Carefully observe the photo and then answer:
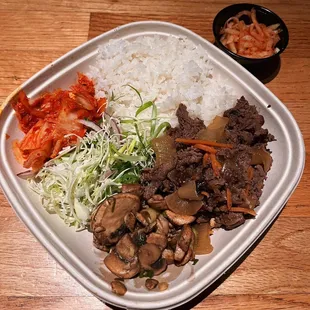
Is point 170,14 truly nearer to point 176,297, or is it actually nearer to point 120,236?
point 120,236

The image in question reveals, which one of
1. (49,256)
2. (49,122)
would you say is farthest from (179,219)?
(49,122)

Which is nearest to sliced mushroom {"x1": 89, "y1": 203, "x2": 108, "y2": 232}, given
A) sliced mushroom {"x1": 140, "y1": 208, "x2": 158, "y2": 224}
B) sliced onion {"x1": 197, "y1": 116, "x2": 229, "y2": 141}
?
sliced mushroom {"x1": 140, "y1": 208, "x2": 158, "y2": 224}

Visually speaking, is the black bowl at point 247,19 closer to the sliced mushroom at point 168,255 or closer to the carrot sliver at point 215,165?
the carrot sliver at point 215,165

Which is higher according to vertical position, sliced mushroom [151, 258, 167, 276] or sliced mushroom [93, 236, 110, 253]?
sliced mushroom [151, 258, 167, 276]

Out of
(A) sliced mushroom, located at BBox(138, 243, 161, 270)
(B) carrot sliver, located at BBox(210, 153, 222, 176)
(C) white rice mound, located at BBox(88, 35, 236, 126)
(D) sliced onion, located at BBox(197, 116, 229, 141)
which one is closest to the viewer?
(A) sliced mushroom, located at BBox(138, 243, 161, 270)

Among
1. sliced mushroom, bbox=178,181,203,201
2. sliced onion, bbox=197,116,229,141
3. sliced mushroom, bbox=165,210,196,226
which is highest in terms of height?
sliced onion, bbox=197,116,229,141

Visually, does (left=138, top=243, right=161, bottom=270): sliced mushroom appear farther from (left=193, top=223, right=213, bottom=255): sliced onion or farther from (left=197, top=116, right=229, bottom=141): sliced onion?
(left=197, top=116, right=229, bottom=141): sliced onion

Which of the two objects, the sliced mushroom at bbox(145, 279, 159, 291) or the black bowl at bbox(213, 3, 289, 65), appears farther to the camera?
the black bowl at bbox(213, 3, 289, 65)
